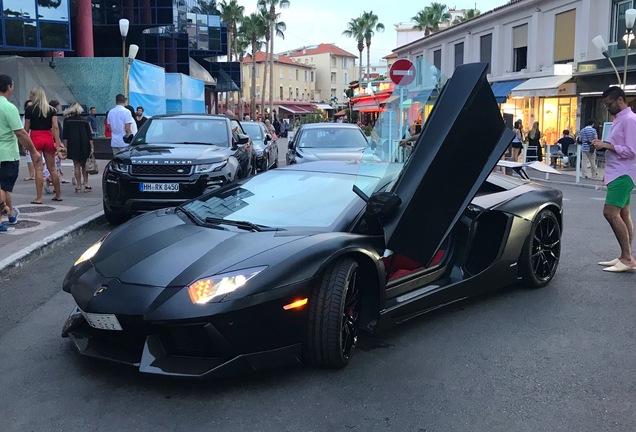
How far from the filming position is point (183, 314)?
318cm

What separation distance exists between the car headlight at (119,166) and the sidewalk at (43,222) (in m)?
0.83

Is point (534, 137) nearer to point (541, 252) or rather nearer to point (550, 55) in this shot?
point (550, 55)

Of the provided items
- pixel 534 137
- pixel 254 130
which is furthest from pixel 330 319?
pixel 534 137

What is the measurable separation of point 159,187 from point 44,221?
1672mm

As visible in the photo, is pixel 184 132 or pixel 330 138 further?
pixel 330 138

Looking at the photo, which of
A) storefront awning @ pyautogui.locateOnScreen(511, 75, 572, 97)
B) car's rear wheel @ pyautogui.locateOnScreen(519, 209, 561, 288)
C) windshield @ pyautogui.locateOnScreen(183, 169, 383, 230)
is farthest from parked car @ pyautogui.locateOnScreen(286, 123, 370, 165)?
storefront awning @ pyautogui.locateOnScreen(511, 75, 572, 97)

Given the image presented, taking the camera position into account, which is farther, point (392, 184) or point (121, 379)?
point (392, 184)

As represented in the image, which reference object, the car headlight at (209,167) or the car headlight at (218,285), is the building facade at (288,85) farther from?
the car headlight at (218,285)

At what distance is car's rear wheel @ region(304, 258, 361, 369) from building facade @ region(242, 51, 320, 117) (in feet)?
291

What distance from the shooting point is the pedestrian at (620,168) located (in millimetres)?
5922

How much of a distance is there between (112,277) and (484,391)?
2.17m

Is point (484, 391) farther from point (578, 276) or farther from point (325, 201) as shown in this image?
point (578, 276)

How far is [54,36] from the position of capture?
24281 millimetres

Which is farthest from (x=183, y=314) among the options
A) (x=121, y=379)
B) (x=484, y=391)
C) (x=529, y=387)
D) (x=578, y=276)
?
(x=578, y=276)
